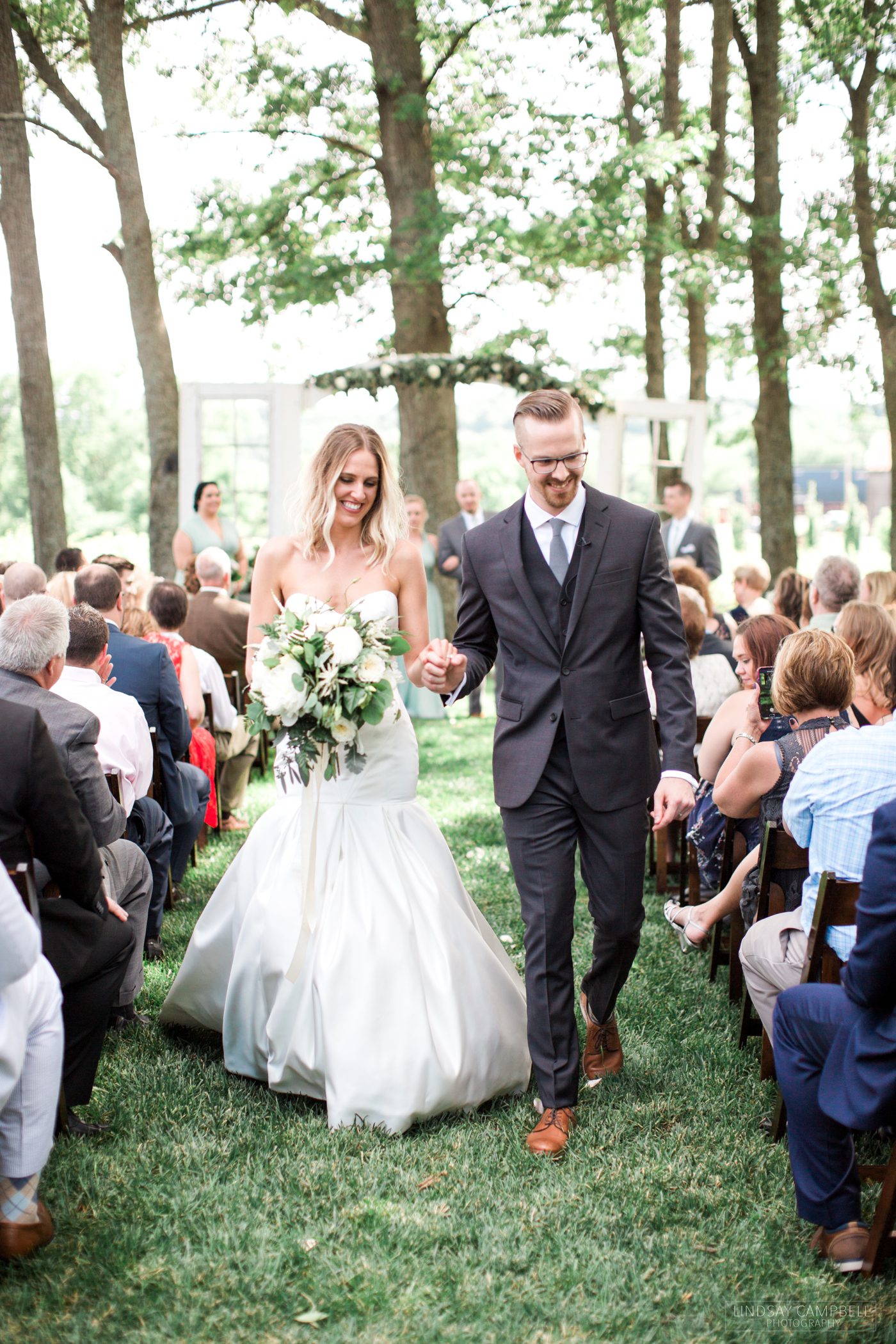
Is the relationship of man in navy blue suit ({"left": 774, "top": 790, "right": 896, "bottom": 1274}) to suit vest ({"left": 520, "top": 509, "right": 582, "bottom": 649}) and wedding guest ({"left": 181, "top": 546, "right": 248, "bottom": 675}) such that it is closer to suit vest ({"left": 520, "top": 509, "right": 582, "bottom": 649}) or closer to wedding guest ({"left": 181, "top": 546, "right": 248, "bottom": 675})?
suit vest ({"left": 520, "top": 509, "right": 582, "bottom": 649})

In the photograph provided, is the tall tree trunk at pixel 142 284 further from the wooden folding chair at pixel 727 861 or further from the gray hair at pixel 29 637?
the gray hair at pixel 29 637

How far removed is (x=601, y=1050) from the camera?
4691mm

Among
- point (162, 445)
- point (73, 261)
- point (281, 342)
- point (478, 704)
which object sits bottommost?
point (478, 704)

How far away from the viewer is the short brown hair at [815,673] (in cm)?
454

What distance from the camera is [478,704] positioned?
45.8 ft

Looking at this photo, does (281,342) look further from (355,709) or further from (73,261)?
(355,709)

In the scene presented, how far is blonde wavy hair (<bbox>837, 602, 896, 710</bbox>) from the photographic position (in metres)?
5.55

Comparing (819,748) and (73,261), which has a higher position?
(73,261)

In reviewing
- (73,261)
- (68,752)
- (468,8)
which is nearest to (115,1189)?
(68,752)

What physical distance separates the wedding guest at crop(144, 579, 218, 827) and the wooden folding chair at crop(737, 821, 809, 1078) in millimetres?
3750

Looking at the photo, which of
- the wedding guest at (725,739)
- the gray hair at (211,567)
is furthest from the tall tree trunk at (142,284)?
the wedding guest at (725,739)

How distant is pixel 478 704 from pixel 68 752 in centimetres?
980

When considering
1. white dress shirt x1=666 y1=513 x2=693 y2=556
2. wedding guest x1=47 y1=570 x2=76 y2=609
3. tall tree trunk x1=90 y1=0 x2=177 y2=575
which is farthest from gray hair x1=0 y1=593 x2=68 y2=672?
tall tree trunk x1=90 y1=0 x2=177 y2=575

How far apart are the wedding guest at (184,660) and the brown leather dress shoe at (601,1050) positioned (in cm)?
334
